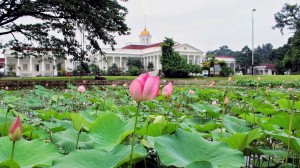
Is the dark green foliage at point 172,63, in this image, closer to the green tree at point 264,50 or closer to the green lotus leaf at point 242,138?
the green lotus leaf at point 242,138

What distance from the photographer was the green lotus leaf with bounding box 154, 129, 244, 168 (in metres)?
0.74

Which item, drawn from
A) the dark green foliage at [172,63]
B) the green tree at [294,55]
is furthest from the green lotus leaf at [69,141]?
the green tree at [294,55]

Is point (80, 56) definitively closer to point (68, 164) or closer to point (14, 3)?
point (14, 3)

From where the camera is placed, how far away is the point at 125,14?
512 inches

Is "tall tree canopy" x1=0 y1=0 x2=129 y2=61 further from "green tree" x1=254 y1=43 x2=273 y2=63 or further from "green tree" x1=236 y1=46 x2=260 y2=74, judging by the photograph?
"green tree" x1=254 y1=43 x2=273 y2=63

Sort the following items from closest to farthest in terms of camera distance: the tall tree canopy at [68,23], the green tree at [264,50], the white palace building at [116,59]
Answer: the tall tree canopy at [68,23]
the white palace building at [116,59]
the green tree at [264,50]

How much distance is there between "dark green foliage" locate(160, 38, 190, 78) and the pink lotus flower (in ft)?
71.7

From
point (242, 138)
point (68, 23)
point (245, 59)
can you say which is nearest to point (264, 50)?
point (245, 59)

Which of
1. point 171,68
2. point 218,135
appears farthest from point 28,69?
point 218,135

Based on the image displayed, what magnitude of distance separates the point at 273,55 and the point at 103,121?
53.2 metres

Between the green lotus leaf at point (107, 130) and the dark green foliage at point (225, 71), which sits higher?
the dark green foliage at point (225, 71)

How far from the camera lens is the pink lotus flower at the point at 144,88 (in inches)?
30.1

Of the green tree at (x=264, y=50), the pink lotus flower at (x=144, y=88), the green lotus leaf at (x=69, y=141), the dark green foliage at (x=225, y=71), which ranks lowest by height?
the green lotus leaf at (x=69, y=141)

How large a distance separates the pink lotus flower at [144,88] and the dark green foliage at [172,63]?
71.7 ft
